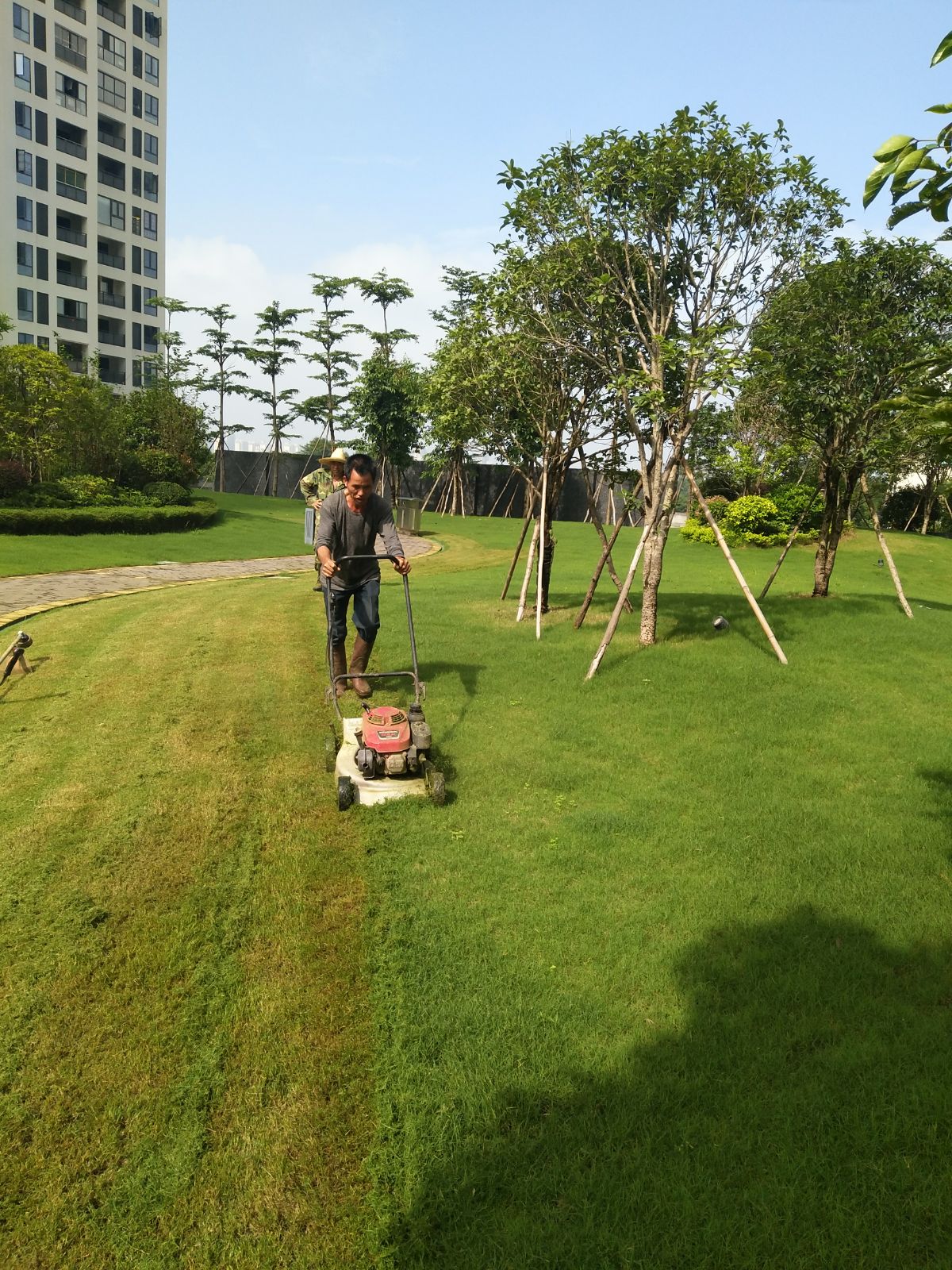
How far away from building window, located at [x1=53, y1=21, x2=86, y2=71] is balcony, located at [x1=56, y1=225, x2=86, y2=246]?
7966 mm

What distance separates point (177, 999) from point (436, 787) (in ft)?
7.50

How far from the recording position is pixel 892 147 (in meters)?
2.47

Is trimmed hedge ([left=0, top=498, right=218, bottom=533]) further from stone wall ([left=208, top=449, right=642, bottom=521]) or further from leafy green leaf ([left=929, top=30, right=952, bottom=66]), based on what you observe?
leafy green leaf ([left=929, top=30, right=952, bottom=66])

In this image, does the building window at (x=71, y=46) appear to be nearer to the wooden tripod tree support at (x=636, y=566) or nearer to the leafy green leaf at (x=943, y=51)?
the wooden tripod tree support at (x=636, y=566)

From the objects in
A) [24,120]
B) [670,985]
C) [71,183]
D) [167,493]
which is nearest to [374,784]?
[670,985]

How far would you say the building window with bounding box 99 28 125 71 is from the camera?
46.3 m

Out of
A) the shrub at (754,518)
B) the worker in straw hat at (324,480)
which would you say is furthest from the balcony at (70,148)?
the worker in straw hat at (324,480)

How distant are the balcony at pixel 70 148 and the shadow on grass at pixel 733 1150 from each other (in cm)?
5410

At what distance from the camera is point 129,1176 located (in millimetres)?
2971

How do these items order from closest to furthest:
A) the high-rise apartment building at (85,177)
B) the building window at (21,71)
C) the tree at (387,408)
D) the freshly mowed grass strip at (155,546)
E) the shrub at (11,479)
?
the freshly mowed grass strip at (155,546)
the shrub at (11,479)
the tree at (387,408)
the building window at (21,71)
the high-rise apartment building at (85,177)

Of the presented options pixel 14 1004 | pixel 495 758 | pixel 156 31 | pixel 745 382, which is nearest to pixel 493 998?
pixel 14 1004

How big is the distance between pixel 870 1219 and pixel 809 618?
9.30 metres

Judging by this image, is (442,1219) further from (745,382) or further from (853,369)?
(853,369)

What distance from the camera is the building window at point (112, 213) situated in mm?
47781
